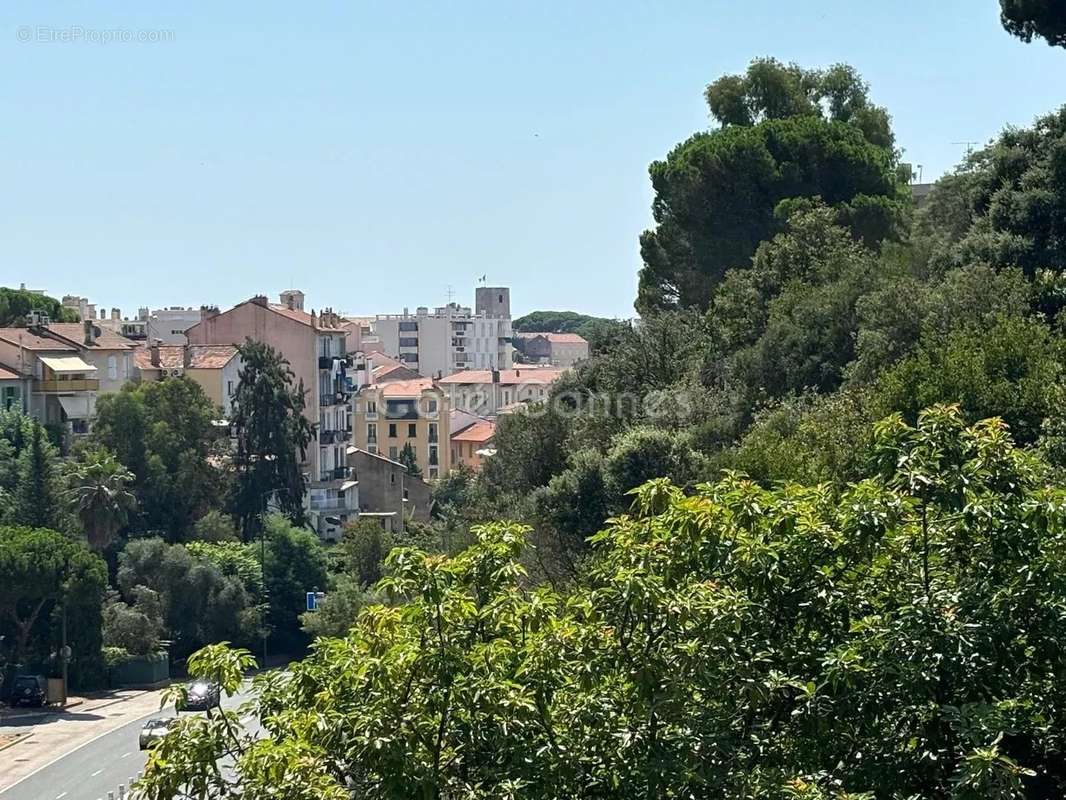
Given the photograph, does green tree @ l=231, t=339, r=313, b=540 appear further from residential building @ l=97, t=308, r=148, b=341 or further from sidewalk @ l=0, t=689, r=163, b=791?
residential building @ l=97, t=308, r=148, b=341

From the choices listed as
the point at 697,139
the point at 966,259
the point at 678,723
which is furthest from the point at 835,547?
the point at 697,139

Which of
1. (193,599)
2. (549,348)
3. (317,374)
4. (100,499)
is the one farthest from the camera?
(549,348)

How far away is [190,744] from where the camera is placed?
35.1 feet

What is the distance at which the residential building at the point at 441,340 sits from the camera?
15512 cm

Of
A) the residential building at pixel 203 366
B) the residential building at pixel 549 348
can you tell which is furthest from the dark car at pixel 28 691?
the residential building at pixel 549 348

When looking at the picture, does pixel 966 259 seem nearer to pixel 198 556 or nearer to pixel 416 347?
pixel 198 556

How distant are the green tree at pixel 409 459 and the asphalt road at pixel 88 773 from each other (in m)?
56.7

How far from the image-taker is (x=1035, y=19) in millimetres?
37469

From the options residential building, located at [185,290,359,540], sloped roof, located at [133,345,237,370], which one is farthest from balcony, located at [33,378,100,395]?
residential building, located at [185,290,359,540]

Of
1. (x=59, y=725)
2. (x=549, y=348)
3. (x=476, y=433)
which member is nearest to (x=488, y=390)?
(x=476, y=433)

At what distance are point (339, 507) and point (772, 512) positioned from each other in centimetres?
7620

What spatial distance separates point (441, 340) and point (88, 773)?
11795cm

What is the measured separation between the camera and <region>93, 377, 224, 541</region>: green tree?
71812mm

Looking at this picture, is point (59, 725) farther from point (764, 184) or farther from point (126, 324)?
point (126, 324)
